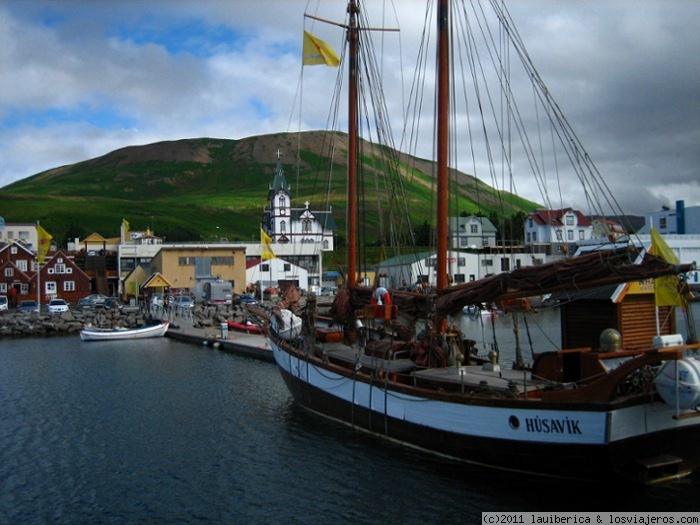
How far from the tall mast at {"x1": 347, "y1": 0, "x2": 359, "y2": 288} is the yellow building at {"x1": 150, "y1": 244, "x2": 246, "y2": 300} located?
58822 millimetres

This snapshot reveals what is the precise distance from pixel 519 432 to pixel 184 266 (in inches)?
2959

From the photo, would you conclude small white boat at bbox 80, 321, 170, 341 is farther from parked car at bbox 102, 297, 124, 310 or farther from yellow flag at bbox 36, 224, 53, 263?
parked car at bbox 102, 297, 124, 310

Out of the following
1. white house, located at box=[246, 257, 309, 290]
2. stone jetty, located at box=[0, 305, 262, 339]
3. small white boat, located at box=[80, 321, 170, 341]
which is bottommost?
small white boat, located at box=[80, 321, 170, 341]

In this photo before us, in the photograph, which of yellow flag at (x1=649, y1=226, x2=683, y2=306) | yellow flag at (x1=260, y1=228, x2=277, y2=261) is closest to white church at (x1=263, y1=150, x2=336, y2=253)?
yellow flag at (x1=260, y1=228, x2=277, y2=261)

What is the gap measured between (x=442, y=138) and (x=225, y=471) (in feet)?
44.6

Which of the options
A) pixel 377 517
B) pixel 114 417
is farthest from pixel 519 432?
pixel 114 417

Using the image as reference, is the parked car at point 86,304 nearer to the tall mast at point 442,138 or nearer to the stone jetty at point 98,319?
the stone jetty at point 98,319

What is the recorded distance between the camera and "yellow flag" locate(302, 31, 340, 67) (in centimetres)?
3300

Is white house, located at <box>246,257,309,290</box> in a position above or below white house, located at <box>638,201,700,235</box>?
below

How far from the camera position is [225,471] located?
21.7 m

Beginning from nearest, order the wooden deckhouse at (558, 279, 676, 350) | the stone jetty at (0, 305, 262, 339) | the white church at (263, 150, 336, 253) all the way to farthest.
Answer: the wooden deckhouse at (558, 279, 676, 350), the stone jetty at (0, 305, 262, 339), the white church at (263, 150, 336, 253)

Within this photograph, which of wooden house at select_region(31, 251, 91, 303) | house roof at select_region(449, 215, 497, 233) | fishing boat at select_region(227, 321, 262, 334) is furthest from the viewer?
house roof at select_region(449, 215, 497, 233)

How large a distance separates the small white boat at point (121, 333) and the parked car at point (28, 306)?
18809 millimetres

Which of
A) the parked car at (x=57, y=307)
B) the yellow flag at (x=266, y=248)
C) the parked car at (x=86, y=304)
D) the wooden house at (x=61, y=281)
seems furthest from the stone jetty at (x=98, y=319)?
the wooden house at (x=61, y=281)
